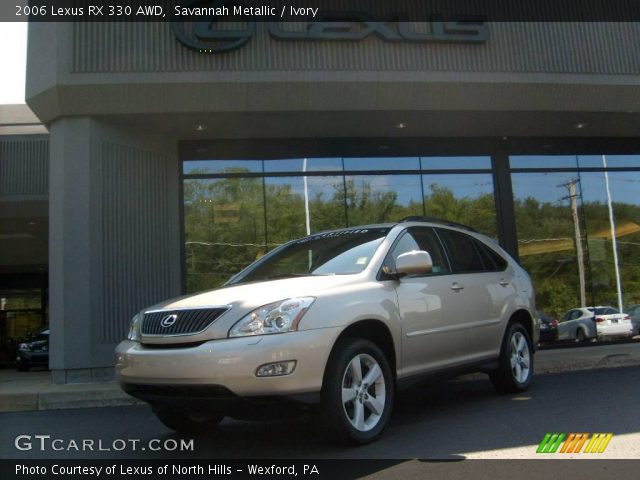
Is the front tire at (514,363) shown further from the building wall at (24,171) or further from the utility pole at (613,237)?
the building wall at (24,171)

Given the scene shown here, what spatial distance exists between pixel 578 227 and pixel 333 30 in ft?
22.5

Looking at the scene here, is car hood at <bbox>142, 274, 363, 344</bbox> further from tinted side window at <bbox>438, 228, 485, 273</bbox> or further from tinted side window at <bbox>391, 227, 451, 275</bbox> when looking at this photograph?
tinted side window at <bbox>438, 228, 485, 273</bbox>

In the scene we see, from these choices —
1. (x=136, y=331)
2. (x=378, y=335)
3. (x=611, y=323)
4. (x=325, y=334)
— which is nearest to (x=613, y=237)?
(x=611, y=323)

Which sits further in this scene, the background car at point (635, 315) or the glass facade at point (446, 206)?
the background car at point (635, 315)

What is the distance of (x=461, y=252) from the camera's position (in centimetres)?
616

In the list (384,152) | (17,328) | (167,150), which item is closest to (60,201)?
(167,150)

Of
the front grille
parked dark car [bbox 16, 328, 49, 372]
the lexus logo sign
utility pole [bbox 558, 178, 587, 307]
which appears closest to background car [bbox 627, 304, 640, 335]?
utility pole [bbox 558, 178, 587, 307]

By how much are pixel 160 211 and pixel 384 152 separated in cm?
462

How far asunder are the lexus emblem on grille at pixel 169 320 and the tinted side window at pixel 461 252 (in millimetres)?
2831

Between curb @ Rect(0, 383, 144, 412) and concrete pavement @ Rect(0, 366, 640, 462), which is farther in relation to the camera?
curb @ Rect(0, 383, 144, 412)

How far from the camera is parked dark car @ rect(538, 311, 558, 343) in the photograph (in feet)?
40.4

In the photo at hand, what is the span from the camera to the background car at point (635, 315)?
42.3ft

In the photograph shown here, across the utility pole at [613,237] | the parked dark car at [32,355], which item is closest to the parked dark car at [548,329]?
the utility pole at [613,237]

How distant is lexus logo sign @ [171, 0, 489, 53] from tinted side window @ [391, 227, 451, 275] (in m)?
5.22
